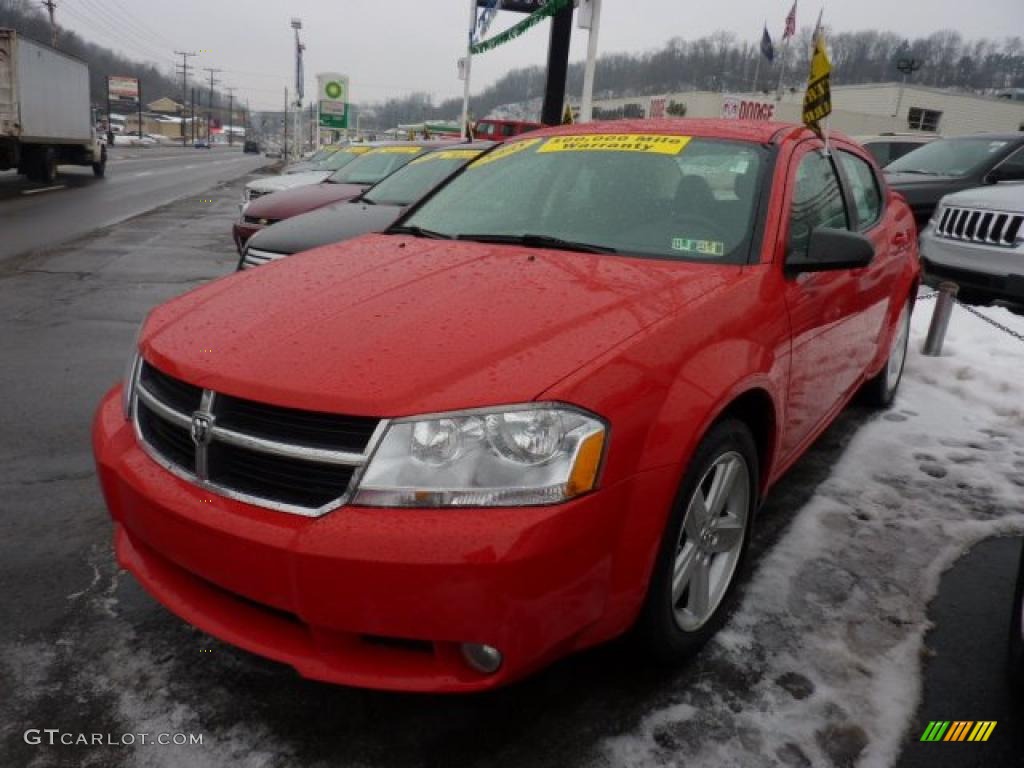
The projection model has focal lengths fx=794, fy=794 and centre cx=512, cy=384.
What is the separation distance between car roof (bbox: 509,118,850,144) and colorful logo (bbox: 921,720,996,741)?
2.08m

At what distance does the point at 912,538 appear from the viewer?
327 cm

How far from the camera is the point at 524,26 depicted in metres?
11.2

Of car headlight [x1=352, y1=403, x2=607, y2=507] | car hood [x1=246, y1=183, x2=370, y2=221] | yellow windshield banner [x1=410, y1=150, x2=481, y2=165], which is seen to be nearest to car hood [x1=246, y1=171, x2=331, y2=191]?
car hood [x1=246, y1=183, x2=370, y2=221]

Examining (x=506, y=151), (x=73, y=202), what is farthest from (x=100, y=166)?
(x=506, y=151)

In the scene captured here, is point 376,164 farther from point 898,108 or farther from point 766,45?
point 898,108

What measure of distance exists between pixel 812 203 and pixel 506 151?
1376mm

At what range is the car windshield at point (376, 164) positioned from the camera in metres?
9.52

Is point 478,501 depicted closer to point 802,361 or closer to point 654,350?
point 654,350

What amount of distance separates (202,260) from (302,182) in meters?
2.08

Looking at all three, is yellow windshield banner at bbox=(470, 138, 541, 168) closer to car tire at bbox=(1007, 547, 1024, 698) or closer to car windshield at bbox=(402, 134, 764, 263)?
car windshield at bbox=(402, 134, 764, 263)

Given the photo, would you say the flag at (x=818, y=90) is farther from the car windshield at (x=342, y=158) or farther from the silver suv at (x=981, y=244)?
the car windshield at (x=342, y=158)

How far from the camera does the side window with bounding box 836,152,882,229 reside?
380 cm

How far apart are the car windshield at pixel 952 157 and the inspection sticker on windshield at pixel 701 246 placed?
28.1 feet

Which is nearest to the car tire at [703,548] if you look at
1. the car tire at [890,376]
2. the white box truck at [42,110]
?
the car tire at [890,376]
